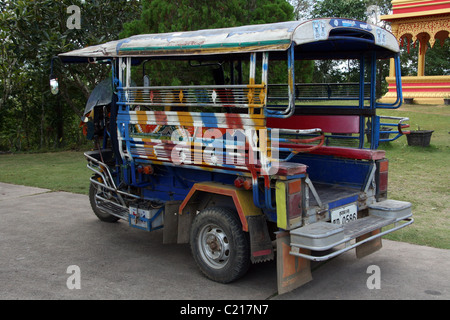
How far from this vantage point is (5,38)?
1405cm

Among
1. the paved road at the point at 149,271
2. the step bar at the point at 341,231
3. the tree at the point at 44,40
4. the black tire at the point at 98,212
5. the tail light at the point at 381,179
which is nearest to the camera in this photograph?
the step bar at the point at 341,231

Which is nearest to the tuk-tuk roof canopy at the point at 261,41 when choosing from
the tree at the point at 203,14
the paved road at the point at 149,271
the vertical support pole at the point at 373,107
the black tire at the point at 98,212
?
the vertical support pole at the point at 373,107

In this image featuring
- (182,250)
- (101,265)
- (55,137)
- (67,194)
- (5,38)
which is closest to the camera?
(101,265)

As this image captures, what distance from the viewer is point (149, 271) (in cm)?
486

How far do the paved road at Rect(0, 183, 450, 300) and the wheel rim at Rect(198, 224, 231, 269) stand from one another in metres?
0.21

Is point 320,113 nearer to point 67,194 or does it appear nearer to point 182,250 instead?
point 182,250

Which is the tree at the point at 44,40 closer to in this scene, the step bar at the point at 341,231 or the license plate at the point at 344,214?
the license plate at the point at 344,214

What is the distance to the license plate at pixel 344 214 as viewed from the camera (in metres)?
4.51

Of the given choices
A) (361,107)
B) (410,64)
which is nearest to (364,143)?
(361,107)

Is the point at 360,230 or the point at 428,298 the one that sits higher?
the point at 360,230

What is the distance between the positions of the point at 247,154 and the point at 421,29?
65.4ft

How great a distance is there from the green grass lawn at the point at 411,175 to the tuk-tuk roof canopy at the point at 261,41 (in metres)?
2.28

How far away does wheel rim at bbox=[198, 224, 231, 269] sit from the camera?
4469 millimetres
